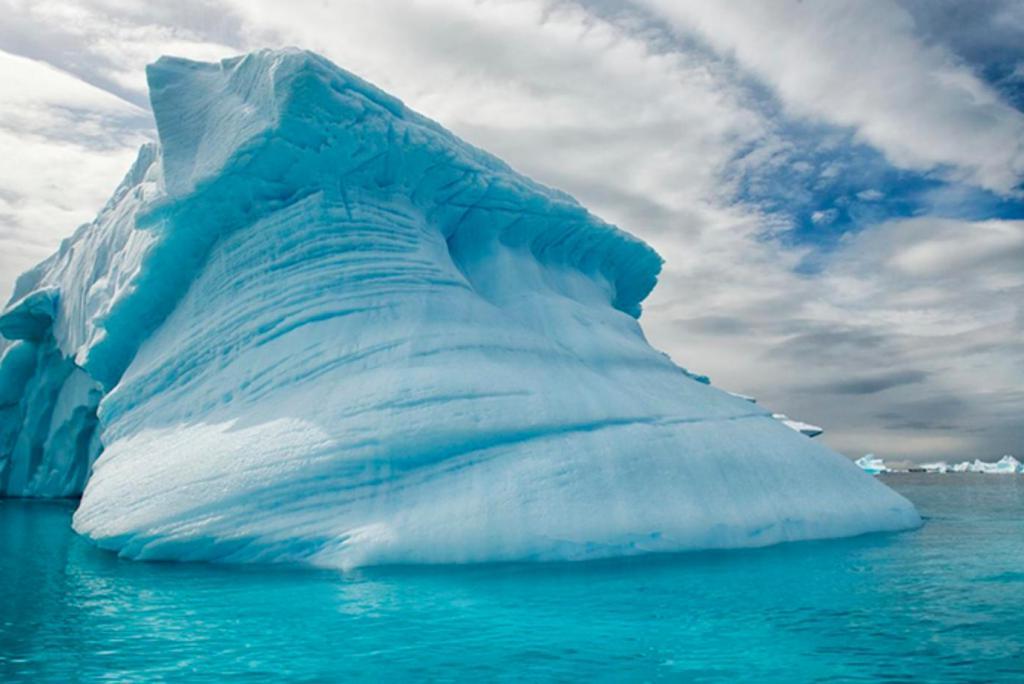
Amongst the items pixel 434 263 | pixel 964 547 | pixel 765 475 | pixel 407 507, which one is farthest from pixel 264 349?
pixel 964 547

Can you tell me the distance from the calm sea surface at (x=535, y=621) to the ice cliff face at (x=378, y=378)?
1.67ft

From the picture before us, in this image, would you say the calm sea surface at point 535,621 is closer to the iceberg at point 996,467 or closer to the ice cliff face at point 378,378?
the ice cliff face at point 378,378

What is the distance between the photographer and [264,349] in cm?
998

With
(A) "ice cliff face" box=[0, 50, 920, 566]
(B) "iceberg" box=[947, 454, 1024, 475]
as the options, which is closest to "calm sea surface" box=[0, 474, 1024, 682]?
(A) "ice cliff face" box=[0, 50, 920, 566]

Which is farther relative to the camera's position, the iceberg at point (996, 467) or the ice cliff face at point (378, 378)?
the iceberg at point (996, 467)

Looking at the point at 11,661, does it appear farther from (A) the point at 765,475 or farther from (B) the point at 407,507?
(A) the point at 765,475

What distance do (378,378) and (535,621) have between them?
4204 mm

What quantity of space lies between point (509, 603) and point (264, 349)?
5512 mm

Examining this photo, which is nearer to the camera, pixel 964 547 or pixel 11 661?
pixel 11 661

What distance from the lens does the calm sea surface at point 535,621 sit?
4.38m

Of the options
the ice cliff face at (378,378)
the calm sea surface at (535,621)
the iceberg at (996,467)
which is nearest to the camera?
the calm sea surface at (535,621)

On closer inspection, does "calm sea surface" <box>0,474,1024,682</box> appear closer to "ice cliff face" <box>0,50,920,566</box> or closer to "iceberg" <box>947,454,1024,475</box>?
"ice cliff face" <box>0,50,920,566</box>

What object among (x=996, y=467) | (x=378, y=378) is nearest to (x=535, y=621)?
(x=378, y=378)

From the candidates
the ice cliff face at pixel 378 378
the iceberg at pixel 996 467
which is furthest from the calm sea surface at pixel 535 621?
the iceberg at pixel 996 467
